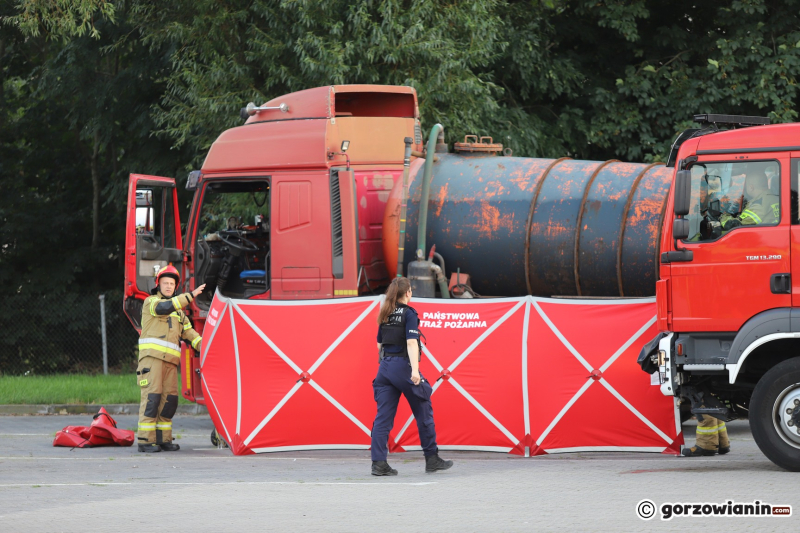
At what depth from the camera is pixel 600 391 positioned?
995 centimetres

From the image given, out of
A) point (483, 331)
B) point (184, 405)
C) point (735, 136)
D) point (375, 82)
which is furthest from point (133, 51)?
point (735, 136)

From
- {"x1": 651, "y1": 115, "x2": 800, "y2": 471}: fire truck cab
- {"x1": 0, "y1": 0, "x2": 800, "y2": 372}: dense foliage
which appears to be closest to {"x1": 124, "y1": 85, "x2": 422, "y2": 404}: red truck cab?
{"x1": 0, "y1": 0, "x2": 800, "y2": 372}: dense foliage

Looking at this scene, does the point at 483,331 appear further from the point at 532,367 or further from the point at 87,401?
the point at 87,401

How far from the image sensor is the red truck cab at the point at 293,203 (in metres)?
11.1

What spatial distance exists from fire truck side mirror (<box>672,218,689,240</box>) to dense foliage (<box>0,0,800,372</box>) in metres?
7.31

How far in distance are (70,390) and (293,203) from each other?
709cm

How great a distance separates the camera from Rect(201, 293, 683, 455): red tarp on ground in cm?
993

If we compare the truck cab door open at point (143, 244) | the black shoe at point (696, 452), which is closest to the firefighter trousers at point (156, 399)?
the truck cab door open at point (143, 244)

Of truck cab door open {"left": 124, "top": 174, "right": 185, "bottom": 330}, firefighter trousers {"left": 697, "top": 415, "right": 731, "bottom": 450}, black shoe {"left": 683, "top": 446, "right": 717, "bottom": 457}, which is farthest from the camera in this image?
truck cab door open {"left": 124, "top": 174, "right": 185, "bottom": 330}

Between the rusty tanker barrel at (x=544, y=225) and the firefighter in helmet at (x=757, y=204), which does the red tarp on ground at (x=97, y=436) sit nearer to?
the rusty tanker barrel at (x=544, y=225)

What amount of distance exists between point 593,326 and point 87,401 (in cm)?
880

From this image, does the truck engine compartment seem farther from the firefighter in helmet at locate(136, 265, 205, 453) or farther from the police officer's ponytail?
the police officer's ponytail
